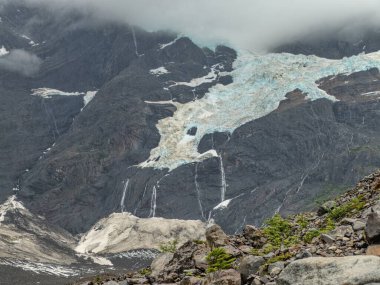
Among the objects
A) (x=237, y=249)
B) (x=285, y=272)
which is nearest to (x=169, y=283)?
(x=237, y=249)

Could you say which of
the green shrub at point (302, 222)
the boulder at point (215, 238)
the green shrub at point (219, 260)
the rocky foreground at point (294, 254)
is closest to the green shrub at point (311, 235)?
the rocky foreground at point (294, 254)

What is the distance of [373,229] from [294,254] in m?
4.45

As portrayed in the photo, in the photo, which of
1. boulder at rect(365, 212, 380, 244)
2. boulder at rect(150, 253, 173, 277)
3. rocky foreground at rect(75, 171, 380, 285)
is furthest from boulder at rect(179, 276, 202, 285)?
boulder at rect(365, 212, 380, 244)

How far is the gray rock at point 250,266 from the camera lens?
25.0 meters

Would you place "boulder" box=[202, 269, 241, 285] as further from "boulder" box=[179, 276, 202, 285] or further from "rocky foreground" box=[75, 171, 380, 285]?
"boulder" box=[179, 276, 202, 285]

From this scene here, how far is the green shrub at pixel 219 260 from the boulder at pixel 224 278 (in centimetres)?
211

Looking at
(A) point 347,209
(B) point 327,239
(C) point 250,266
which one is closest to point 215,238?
(A) point 347,209

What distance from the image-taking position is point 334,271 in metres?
18.1

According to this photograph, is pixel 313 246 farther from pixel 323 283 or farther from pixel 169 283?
pixel 169 283

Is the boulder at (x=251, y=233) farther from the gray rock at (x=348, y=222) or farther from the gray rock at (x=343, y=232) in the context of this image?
the gray rock at (x=343, y=232)

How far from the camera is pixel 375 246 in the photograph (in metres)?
20.3

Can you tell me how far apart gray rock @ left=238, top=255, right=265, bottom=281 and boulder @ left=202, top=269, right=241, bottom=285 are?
0.40 m

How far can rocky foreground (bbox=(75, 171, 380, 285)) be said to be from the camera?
18.3 meters

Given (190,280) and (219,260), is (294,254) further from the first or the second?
(190,280)
